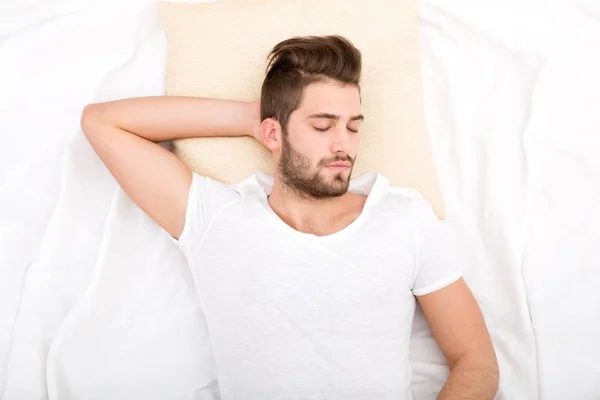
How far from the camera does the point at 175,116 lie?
7.06 ft

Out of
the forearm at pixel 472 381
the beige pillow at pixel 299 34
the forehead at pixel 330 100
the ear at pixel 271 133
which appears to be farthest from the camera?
the beige pillow at pixel 299 34

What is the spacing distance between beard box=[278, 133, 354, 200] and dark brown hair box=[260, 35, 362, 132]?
4.0 inches

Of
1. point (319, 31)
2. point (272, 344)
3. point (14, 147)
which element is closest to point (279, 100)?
point (319, 31)

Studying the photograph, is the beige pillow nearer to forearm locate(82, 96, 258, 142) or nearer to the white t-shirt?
forearm locate(82, 96, 258, 142)

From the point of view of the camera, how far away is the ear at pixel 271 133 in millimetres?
2105

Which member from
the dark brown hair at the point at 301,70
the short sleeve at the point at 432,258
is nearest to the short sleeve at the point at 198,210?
the dark brown hair at the point at 301,70

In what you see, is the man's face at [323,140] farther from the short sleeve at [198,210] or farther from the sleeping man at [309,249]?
the short sleeve at [198,210]

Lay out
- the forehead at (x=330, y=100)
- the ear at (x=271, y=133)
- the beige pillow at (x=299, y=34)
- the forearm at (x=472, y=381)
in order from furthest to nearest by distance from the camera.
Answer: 1. the beige pillow at (x=299, y=34)
2. the ear at (x=271, y=133)
3. the forehead at (x=330, y=100)
4. the forearm at (x=472, y=381)

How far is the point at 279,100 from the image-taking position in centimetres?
208

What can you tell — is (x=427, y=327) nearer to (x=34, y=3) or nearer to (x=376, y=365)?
(x=376, y=365)

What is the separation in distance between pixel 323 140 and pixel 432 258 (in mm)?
490

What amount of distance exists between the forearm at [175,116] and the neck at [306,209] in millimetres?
291

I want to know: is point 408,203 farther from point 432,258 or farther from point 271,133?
point 271,133

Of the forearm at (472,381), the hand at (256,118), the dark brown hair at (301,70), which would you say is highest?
the dark brown hair at (301,70)
